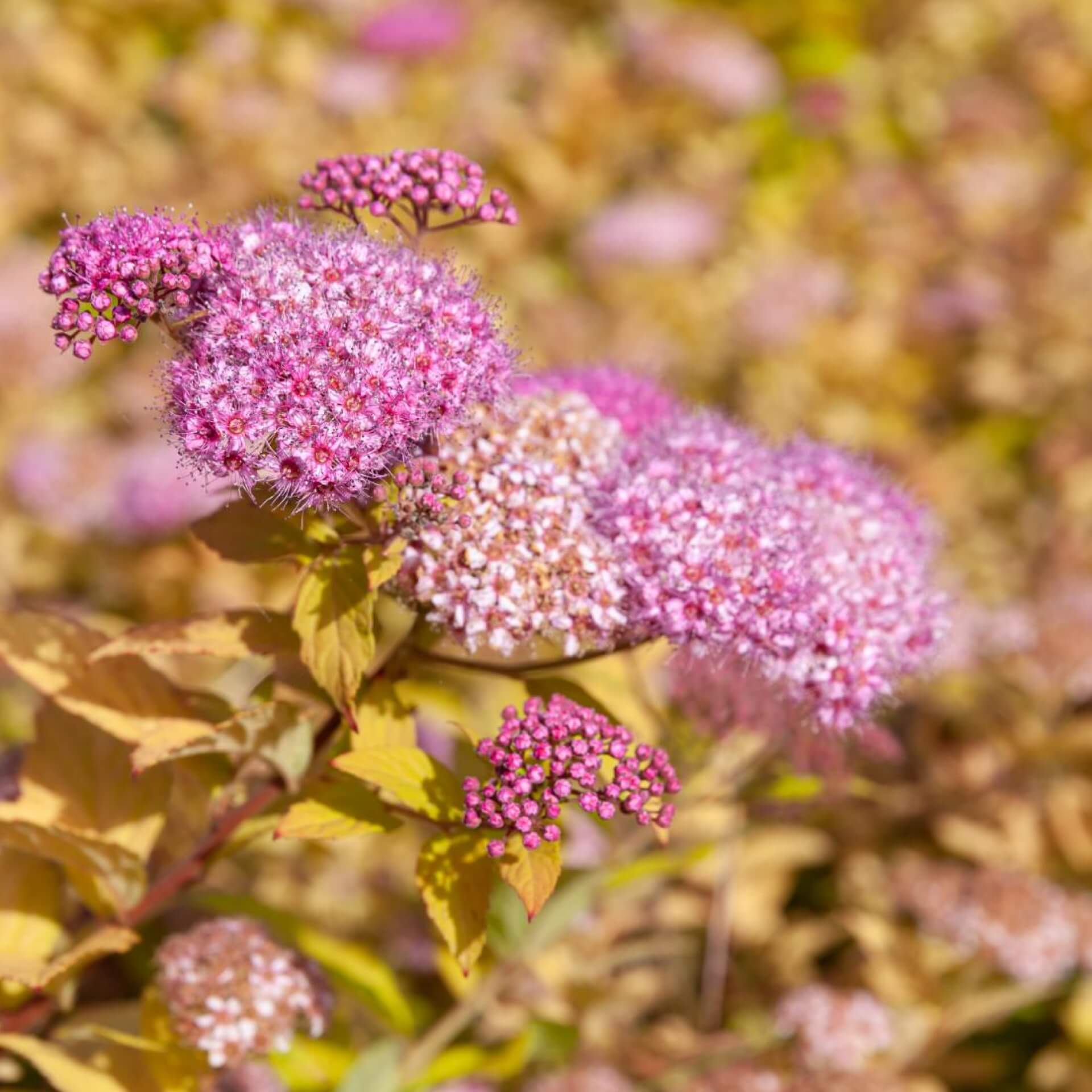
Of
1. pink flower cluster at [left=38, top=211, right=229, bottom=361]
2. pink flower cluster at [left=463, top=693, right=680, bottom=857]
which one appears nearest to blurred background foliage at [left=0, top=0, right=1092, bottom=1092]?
pink flower cluster at [left=463, top=693, right=680, bottom=857]

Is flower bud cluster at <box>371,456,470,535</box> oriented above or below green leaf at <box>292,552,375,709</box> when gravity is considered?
above

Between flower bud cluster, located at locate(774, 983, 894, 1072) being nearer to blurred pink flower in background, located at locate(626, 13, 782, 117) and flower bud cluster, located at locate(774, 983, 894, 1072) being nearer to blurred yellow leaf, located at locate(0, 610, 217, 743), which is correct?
blurred yellow leaf, located at locate(0, 610, 217, 743)

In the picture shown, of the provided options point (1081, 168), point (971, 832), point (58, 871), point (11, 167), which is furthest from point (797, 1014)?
point (1081, 168)

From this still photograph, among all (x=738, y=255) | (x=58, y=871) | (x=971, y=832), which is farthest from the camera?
(x=738, y=255)

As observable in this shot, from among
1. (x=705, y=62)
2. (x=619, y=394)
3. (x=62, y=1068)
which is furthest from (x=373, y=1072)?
(x=705, y=62)

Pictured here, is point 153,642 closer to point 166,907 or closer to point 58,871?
point 58,871

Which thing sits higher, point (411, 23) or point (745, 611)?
point (411, 23)

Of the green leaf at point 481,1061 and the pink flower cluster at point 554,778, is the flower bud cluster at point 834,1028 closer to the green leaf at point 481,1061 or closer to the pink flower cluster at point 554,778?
the green leaf at point 481,1061
